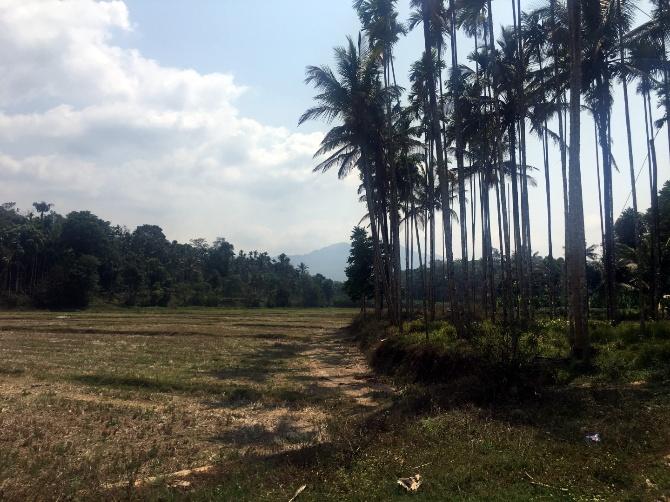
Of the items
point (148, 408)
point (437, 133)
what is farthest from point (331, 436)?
point (437, 133)

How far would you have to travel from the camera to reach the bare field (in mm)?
7605

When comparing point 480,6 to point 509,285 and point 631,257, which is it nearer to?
point 509,285

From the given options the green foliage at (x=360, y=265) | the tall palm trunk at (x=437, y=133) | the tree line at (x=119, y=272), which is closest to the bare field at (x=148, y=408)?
the tall palm trunk at (x=437, y=133)

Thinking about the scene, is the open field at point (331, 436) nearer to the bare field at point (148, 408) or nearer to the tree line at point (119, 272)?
the bare field at point (148, 408)

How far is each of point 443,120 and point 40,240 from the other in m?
71.8

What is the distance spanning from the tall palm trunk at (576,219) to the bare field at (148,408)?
17.7 feet

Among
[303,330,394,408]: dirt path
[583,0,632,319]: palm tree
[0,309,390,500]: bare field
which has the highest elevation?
[583,0,632,319]: palm tree

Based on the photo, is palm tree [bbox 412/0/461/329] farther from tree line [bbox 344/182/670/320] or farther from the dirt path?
tree line [bbox 344/182/670/320]

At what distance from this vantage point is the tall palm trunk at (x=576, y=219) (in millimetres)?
11523

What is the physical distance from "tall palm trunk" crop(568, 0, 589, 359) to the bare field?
540cm

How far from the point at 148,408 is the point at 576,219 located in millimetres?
11453

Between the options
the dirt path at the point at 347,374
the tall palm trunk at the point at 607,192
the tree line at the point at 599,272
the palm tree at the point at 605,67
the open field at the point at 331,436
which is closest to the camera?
the open field at the point at 331,436

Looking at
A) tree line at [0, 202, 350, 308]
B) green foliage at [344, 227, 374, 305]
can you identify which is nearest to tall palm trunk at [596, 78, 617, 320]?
green foliage at [344, 227, 374, 305]

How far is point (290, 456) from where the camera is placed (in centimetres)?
756
